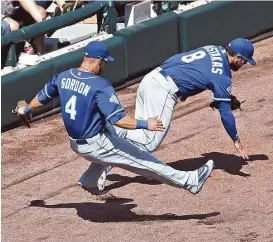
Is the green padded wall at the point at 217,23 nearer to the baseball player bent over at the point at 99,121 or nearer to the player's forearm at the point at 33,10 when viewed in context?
the player's forearm at the point at 33,10

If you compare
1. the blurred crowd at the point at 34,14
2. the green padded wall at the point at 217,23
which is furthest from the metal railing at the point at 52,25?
the green padded wall at the point at 217,23

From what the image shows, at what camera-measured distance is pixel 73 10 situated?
40.6ft

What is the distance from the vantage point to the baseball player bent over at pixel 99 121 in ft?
26.9

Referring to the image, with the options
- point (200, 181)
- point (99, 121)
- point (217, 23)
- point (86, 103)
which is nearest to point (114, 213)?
point (200, 181)

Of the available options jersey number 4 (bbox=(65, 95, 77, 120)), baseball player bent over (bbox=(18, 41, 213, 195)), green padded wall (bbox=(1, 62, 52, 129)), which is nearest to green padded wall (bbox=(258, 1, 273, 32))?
green padded wall (bbox=(1, 62, 52, 129))

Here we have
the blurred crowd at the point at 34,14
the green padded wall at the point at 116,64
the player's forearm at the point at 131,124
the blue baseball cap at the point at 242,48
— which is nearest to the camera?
the player's forearm at the point at 131,124

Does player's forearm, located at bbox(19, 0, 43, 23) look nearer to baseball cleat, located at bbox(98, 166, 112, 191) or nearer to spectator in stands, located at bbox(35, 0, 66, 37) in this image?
spectator in stands, located at bbox(35, 0, 66, 37)

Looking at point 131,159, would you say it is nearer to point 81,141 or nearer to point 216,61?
point 81,141

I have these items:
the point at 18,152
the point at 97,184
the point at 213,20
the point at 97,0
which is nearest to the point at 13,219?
the point at 97,184

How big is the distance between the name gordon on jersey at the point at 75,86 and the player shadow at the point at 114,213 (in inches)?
46.0

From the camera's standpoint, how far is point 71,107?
8359 millimetres

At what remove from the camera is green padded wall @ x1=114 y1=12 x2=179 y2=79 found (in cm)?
1254

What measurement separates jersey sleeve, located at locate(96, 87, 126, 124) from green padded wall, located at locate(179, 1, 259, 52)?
5012mm

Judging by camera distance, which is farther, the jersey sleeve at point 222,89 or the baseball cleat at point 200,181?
the jersey sleeve at point 222,89
